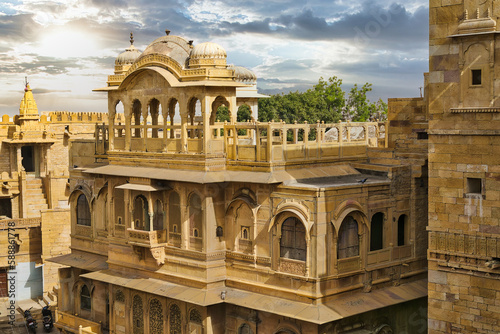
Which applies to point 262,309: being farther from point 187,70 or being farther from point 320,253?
point 187,70

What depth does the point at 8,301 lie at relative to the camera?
41.8 metres

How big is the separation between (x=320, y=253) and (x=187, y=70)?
7.00 meters

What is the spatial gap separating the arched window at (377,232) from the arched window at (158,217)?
6682mm

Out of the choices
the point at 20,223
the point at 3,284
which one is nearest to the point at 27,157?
the point at 20,223

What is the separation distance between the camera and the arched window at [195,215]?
22.1 metres

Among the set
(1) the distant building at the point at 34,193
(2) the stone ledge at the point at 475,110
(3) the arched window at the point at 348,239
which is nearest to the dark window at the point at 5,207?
(1) the distant building at the point at 34,193

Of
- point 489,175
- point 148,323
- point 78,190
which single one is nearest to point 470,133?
point 489,175

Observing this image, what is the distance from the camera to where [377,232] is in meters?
21.5

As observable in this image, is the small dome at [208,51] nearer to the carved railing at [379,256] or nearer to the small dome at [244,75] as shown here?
the small dome at [244,75]

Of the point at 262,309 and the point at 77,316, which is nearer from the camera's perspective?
the point at 262,309

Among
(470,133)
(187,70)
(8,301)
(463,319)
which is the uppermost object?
(187,70)

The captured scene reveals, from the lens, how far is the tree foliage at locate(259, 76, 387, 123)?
54406 mm

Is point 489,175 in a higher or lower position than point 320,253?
higher

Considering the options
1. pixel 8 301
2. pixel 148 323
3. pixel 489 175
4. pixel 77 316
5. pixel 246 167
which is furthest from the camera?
pixel 8 301
